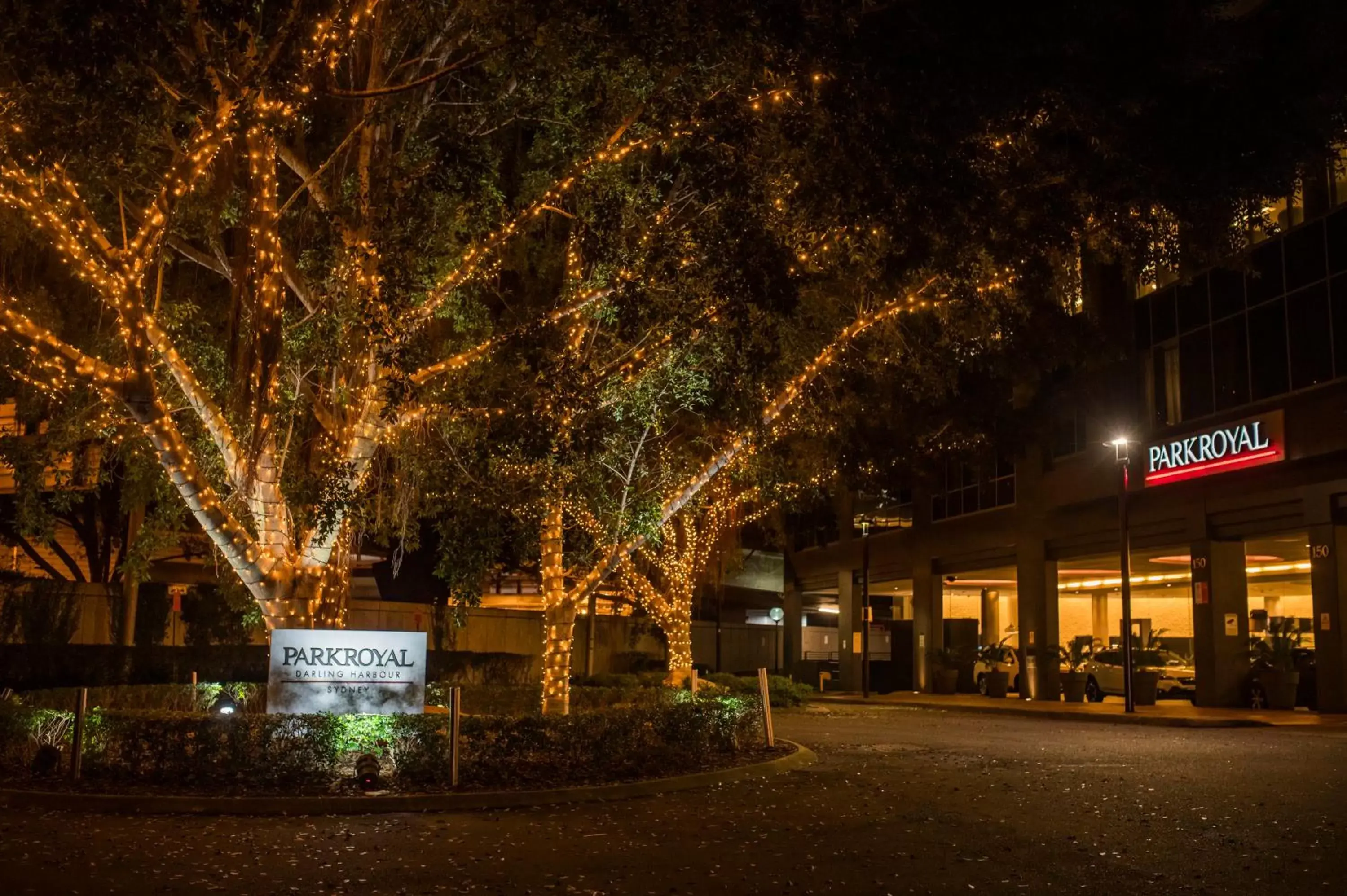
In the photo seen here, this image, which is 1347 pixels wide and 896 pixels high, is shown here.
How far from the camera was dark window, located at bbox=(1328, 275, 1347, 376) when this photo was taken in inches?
1073

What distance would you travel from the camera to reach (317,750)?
1425 centimetres

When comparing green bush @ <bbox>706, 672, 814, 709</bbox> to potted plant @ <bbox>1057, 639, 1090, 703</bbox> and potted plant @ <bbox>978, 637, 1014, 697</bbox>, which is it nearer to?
potted plant @ <bbox>1057, 639, 1090, 703</bbox>

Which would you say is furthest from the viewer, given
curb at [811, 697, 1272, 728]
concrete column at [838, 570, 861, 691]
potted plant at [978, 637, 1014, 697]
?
concrete column at [838, 570, 861, 691]

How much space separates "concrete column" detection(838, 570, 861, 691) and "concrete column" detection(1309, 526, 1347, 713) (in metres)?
22.5

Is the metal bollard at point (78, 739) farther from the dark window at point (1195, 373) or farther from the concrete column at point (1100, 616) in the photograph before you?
the concrete column at point (1100, 616)

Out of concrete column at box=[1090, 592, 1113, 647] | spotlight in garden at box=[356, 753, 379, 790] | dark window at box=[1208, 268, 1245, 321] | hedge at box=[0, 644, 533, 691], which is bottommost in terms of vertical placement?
spotlight in garden at box=[356, 753, 379, 790]

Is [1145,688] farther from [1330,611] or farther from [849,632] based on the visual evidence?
[849,632]

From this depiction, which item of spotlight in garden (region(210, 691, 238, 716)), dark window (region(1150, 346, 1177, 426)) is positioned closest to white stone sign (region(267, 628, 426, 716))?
spotlight in garden (region(210, 691, 238, 716))

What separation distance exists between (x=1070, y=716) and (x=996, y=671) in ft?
35.2

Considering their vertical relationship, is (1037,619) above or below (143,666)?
above

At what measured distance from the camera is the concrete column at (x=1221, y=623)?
105 ft

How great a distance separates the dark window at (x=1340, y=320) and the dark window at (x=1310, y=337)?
150mm

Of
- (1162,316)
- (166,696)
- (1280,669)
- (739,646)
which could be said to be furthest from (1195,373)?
(739,646)

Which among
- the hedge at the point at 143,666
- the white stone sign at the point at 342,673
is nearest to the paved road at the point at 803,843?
the white stone sign at the point at 342,673
